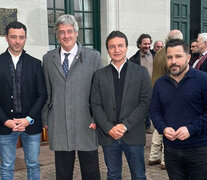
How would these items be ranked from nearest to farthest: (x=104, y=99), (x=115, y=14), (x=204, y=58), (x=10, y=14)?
(x=104, y=99) < (x=204, y=58) < (x=10, y=14) < (x=115, y=14)

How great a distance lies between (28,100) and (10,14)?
4.33m

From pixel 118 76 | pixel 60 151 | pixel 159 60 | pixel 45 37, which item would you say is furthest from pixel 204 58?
pixel 45 37

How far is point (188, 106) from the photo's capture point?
2.86 m

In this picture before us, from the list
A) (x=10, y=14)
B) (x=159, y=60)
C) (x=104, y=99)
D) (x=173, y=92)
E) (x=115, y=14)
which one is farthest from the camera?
(x=115, y=14)

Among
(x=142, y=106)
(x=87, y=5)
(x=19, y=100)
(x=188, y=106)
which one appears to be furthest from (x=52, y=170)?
(x=87, y=5)

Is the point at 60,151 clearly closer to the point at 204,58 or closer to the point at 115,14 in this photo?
the point at 204,58

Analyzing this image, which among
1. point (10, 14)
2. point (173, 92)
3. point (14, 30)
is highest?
point (10, 14)

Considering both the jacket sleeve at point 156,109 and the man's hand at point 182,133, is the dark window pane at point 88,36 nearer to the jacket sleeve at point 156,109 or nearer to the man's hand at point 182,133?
the jacket sleeve at point 156,109

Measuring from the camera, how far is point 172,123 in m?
2.94

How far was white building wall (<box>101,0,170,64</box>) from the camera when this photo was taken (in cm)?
902

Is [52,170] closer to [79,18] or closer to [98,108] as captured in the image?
[98,108]

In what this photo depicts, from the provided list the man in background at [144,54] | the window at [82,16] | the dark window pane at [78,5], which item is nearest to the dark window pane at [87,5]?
the window at [82,16]

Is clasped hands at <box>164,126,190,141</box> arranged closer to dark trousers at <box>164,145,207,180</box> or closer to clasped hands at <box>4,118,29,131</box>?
dark trousers at <box>164,145,207,180</box>

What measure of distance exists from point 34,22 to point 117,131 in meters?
5.35
